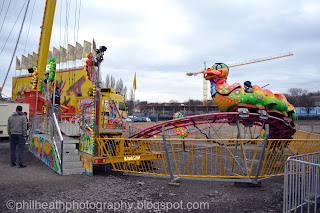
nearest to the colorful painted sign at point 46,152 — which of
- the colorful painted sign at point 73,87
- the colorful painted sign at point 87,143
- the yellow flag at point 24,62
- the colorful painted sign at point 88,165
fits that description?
the colorful painted sign at point 88,165

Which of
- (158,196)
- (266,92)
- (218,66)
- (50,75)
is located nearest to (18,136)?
(50,75)

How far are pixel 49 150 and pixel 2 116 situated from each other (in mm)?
8918

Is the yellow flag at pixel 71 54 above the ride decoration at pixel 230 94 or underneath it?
above

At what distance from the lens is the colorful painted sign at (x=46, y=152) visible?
7742mm

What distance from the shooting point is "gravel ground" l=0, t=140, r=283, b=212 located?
200 inches

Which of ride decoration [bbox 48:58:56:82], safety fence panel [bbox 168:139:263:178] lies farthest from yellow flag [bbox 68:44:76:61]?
safety fence panel [bbox 168:139:263:178]

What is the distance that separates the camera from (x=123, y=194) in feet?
19.4

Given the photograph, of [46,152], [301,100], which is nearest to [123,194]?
[46,152]

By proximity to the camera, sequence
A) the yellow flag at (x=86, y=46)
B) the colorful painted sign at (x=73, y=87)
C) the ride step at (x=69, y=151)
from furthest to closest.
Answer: the yellow flag at (x=86, y=46) → the colorful painted sign at (x=73, y=87) → the ride step at (x=69, y=151)

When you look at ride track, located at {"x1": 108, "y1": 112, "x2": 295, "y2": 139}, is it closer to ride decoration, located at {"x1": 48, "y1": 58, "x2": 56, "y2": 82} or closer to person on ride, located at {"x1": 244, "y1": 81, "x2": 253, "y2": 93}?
person on ride, located at {"x1": 244, "y1": 81, "x2": 253, "y2": 93}

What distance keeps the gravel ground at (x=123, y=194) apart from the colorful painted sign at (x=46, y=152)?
330 mm

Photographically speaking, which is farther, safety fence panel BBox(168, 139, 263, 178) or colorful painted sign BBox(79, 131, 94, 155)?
colorful painted sign BBox(79, 131, 94, 155)

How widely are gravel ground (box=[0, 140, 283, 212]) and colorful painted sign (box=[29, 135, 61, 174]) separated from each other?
13.0 inches

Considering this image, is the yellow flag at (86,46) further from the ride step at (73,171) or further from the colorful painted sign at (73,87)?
the ride step at (73,171)
